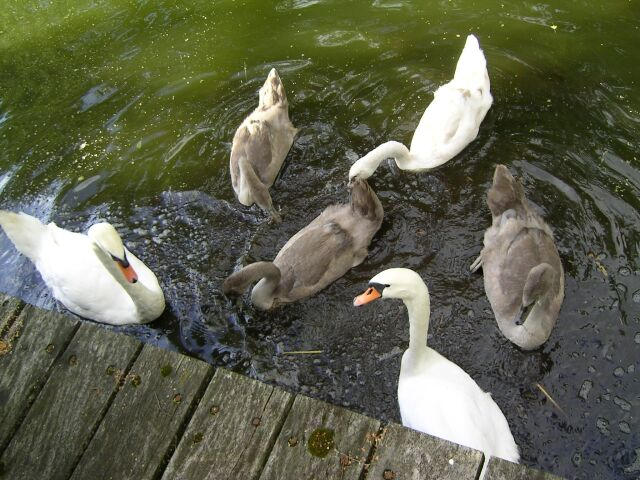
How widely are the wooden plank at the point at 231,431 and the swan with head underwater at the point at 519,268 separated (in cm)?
268

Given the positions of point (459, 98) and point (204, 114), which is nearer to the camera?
point (459, 98)

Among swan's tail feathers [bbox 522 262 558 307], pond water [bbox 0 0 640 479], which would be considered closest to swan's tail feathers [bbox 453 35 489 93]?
pond water [bbox 0 0 640 479]

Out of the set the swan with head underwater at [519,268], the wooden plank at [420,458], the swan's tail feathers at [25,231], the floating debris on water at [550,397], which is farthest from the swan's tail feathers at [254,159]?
the wooden plank at [420,458]

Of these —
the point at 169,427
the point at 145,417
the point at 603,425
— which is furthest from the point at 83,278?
the point at 603,425

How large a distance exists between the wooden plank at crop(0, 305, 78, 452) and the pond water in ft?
7.22

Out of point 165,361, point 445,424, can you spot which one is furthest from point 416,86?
point 165,361

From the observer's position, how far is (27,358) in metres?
3.09

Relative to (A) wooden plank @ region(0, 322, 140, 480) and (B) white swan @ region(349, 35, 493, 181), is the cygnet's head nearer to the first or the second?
(B) white swan @ region(349, 35, 493, 181)

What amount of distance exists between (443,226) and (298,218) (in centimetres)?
145

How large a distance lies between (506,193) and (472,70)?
1.85m

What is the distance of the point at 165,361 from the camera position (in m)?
2.97

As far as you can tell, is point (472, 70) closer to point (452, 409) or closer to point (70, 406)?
point (452, 409)

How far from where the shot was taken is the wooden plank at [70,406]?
277 cm

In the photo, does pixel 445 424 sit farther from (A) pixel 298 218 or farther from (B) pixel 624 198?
(B) pixel 624 198
